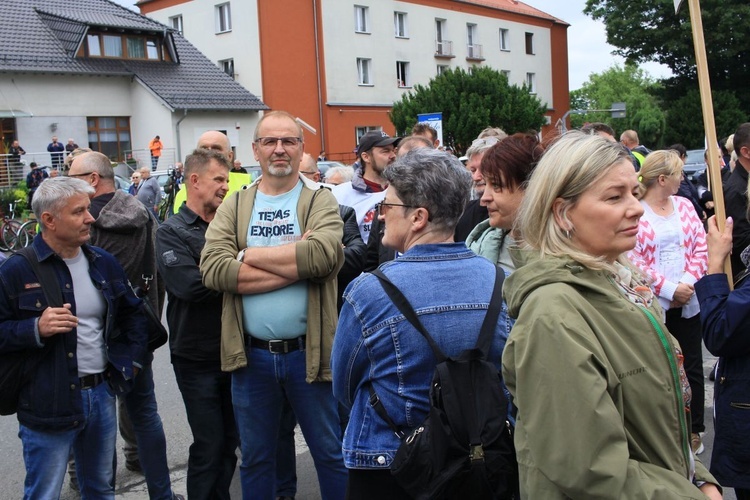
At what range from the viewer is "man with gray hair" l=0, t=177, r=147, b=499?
348cm

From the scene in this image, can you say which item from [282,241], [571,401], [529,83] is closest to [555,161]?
[571,401]

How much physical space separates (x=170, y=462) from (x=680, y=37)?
42250 mm

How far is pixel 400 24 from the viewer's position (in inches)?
1781

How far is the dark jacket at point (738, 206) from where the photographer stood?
219 inches

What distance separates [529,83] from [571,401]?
54380 millimetres

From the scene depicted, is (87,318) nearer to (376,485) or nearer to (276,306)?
(276,306)

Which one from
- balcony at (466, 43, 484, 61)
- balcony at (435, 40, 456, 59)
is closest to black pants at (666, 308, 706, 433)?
balcony at (435, 40, 456, 59)

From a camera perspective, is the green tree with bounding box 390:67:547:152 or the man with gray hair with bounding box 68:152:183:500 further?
the green tree with bounding box 390:67:547:152

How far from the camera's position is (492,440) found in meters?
2.39

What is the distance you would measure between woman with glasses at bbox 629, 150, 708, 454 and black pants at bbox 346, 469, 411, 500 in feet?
9.51

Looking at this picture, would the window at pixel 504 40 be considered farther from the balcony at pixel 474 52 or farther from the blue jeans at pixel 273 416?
the blue jeans at pixel 273 416

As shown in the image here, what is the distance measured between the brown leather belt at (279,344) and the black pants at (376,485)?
1.10 m

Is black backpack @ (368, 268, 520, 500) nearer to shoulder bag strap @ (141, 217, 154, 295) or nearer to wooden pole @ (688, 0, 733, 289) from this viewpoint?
wooden pole @ (688, 0, 733, 289)

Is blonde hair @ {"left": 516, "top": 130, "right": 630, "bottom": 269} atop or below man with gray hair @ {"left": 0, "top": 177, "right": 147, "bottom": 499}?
atop
